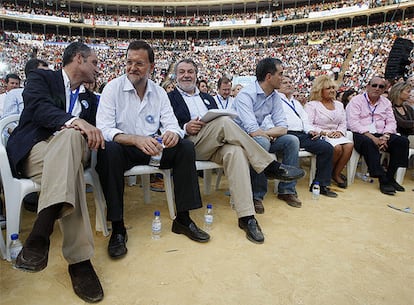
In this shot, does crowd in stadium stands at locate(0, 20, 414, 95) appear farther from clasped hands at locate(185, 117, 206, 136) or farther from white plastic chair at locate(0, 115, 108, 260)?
white plastic chair at locate(0, 115, 108, 260)

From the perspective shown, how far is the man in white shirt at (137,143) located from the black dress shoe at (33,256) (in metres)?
0.51

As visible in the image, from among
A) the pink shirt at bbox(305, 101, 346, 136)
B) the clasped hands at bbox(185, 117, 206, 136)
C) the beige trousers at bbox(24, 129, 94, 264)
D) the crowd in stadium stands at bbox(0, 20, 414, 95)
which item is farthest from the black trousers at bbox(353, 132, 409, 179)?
the crowd in stadium stands at bbox(0, 20, 414, 95)

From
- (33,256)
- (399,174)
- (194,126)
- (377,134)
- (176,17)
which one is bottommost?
(399,174)

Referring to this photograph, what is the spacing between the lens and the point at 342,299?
150 centimetres

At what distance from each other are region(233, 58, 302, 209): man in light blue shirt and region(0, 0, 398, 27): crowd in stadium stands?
30313 millimetres

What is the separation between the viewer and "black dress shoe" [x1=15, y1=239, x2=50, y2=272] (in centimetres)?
136

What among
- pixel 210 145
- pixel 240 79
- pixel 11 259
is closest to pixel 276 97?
pixel 210 145

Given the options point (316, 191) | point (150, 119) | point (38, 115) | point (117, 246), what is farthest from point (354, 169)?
point (38, 115)

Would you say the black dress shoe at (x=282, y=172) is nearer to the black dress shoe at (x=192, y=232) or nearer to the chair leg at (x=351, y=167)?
the black dress shoe at (x=192, y=232)

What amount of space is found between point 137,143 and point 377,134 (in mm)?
3463

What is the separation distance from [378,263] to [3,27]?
128 ft

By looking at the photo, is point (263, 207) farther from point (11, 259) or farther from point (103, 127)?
point (11, 259)

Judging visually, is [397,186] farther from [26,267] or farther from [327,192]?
[26,267]

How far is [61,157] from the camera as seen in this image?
1.55m
